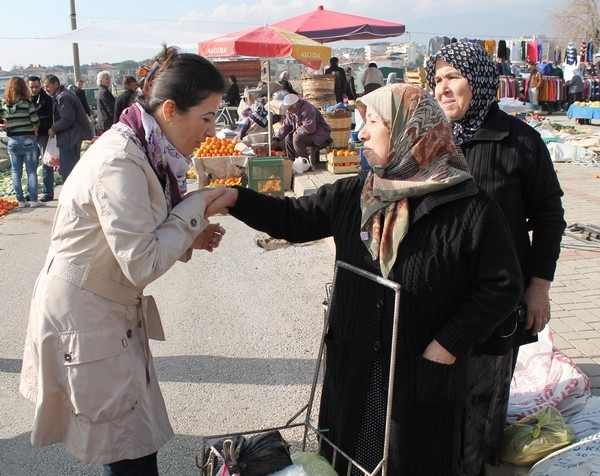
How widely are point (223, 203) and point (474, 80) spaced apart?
118 cm

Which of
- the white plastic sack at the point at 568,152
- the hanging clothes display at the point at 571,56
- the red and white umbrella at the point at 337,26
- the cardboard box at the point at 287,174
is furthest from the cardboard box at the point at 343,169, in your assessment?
the hanging clothes display at the point at 571,56

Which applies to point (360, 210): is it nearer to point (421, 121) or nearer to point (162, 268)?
point (421, 121)

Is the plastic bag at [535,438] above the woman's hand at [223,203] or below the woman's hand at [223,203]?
below

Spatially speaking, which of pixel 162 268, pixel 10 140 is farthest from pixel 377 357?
pixel 10 140

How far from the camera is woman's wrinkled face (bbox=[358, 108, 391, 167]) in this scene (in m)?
2.04

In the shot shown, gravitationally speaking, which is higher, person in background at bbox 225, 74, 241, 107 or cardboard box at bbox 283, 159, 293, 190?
person in background at bbox 225, 74, 241, 107

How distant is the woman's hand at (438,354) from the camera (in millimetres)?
1987

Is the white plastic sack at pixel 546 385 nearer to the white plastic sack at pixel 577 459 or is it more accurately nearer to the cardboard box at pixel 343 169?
the white plastic sack at pixel 577 459

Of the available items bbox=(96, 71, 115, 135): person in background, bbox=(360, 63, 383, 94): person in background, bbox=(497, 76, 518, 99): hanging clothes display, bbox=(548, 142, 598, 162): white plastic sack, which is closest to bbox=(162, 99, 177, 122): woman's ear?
bbox=(96, 71, 115, 135): person in background

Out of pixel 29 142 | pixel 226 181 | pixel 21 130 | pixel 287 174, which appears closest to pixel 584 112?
pixel 287 174

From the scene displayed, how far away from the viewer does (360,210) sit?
217 centimetres

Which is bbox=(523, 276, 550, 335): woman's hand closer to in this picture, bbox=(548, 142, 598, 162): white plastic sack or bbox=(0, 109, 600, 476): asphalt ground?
bbox=(0, 109, 600, 476): asphalt ground

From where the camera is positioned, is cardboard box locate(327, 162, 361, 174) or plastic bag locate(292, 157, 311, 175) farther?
plastic bag locate(292, 157, 311, 175)

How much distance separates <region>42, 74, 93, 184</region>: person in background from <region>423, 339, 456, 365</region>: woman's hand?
8543 millimetres
